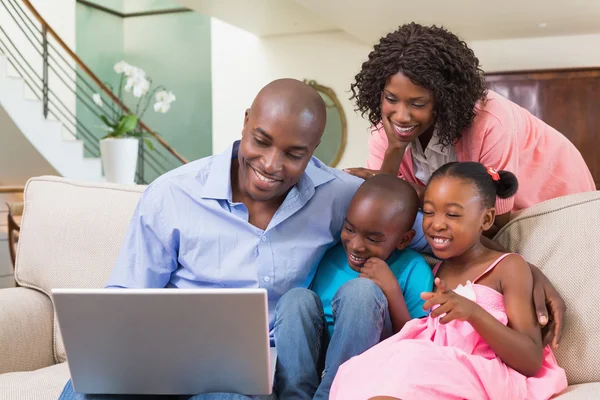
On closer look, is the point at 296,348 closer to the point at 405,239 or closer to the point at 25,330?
the point at 405,239

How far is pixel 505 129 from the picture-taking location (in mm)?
1820

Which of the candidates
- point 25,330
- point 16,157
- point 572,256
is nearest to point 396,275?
point 572,256

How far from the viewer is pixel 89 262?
185 centimetres

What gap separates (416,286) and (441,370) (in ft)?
1.19

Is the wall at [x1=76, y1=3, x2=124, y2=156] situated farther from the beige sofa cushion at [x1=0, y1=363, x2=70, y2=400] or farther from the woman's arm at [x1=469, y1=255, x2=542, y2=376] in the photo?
the woman's arm at [x1=469, y1=255, x2=542, y2=376]

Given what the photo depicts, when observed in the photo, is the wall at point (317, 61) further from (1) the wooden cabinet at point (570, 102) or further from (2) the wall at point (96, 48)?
(2) the wall at point (96, 48)

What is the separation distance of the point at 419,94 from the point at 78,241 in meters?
1.03

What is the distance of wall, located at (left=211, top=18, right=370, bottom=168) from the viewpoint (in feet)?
25.8

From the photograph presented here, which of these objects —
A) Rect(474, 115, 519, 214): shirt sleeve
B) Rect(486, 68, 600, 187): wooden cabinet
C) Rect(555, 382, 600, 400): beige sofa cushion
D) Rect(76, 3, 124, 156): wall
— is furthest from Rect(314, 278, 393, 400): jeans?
Rect(76, 3, 124, 156): wall

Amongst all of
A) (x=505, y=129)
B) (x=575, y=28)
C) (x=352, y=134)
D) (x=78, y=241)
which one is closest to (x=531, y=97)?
(x=575, y=28)

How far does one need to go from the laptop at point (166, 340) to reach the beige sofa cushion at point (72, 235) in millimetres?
643

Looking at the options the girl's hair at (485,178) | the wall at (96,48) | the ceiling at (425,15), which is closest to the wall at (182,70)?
the wall at (96,48)

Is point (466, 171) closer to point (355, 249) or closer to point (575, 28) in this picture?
point (355, 249)

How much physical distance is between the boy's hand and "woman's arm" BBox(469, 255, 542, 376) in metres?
0.22
